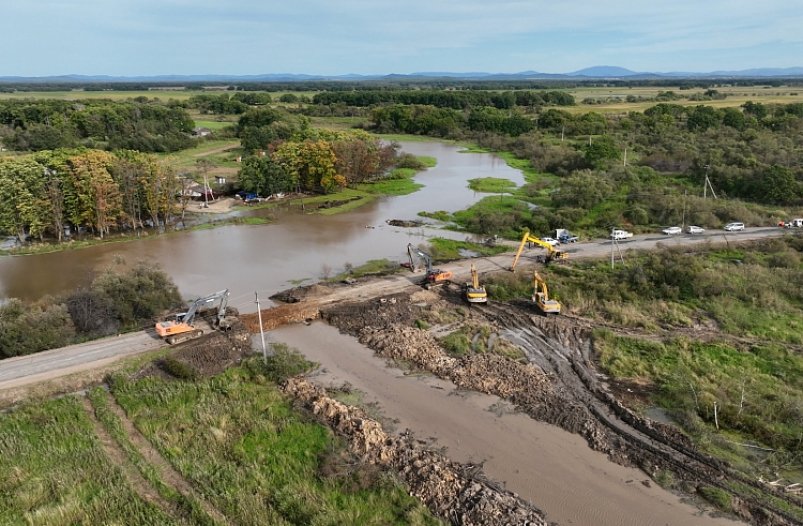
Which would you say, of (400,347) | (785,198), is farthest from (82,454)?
(785,198)

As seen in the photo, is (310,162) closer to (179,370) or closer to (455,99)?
(179,370)

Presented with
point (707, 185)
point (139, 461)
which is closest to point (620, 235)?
point (707, 185)

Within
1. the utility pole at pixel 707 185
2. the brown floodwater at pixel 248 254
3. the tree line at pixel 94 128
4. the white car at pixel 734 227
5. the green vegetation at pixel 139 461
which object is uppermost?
the tree line at pixel 94 128

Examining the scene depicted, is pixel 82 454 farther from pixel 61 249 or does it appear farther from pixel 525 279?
pixel 61 249

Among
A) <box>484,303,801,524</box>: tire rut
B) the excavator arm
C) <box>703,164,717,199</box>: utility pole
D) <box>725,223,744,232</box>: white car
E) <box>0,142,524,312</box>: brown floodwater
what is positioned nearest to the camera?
<box>484,303,801,524</box>: tire rut

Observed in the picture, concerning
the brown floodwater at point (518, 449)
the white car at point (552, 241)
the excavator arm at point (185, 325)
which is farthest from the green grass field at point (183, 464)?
the white car at point (552, 241)

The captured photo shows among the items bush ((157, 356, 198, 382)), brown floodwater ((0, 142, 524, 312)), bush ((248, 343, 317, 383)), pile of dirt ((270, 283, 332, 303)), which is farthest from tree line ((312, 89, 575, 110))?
bush ((157, 356, 198, 382))

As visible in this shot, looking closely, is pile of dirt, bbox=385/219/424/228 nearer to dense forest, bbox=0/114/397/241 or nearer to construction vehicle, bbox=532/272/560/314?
dense forest, bbox=0/114/397/241

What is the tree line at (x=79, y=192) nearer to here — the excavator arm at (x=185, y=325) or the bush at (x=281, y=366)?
the excavator arm at (x=185, y=325)
